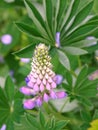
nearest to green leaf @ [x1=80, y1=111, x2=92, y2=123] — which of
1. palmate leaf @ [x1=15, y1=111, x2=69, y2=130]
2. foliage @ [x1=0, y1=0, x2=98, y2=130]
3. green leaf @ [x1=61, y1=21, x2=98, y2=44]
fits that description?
foliage @ [x1=0, y1=0, x2=98, y2=130]

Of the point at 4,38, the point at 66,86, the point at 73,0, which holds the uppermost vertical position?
the point at 73,0

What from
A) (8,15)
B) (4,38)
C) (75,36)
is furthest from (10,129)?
(8,15)

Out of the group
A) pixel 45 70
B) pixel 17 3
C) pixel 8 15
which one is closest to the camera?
pixel 45 70

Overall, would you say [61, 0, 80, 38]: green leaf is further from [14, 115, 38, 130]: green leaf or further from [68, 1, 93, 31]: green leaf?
[14, 115, 38, 130]: green leaf

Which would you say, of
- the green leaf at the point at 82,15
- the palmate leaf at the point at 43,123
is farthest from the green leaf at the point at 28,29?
the palmate leaf at the point at 43,123

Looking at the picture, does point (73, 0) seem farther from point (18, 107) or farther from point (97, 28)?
point (18, 107)

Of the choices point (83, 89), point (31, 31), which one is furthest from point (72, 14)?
point (83, 89)

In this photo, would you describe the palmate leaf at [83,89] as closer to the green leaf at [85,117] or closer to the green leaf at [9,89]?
the green leaf at [85,117]
